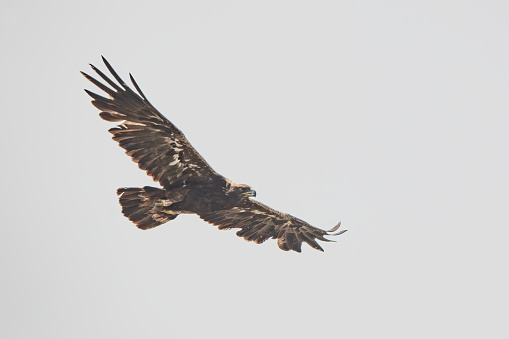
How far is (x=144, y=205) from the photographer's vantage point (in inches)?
760

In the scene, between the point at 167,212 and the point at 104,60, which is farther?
the point at 167,212

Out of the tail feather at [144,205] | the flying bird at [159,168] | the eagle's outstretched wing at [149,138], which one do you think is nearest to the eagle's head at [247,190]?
the flying bird at [159,168]

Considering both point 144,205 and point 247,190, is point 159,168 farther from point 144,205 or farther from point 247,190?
point 247,190

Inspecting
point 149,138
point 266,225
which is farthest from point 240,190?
point 266,225

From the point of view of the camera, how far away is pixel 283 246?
867 inches

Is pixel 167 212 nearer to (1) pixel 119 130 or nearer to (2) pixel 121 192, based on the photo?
(2) pixel 121 192

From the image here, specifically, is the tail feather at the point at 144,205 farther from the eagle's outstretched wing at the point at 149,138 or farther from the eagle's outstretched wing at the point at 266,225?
the eagle's outstretched wing at the point at 266,225

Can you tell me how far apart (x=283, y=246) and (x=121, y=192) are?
529cm

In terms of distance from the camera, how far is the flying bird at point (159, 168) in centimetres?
1769

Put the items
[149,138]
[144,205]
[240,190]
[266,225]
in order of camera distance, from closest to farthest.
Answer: [149,138]
[240,190]
[144,205]
[266,225]

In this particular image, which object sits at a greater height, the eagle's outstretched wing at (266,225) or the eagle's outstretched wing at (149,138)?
the eagle's outstretched wing at (266,225)

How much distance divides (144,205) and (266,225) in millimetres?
3979

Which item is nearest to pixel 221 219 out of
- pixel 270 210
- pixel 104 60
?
pixel 270 210

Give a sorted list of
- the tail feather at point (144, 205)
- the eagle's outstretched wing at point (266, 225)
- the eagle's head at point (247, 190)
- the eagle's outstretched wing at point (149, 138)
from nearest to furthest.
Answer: the eagle's outstretched wing at point (149, 138) < the eagle's head at point (247, 190) < the tail feather at point (144, 205) < the eagle's outstretched wing at point (266, 225)
